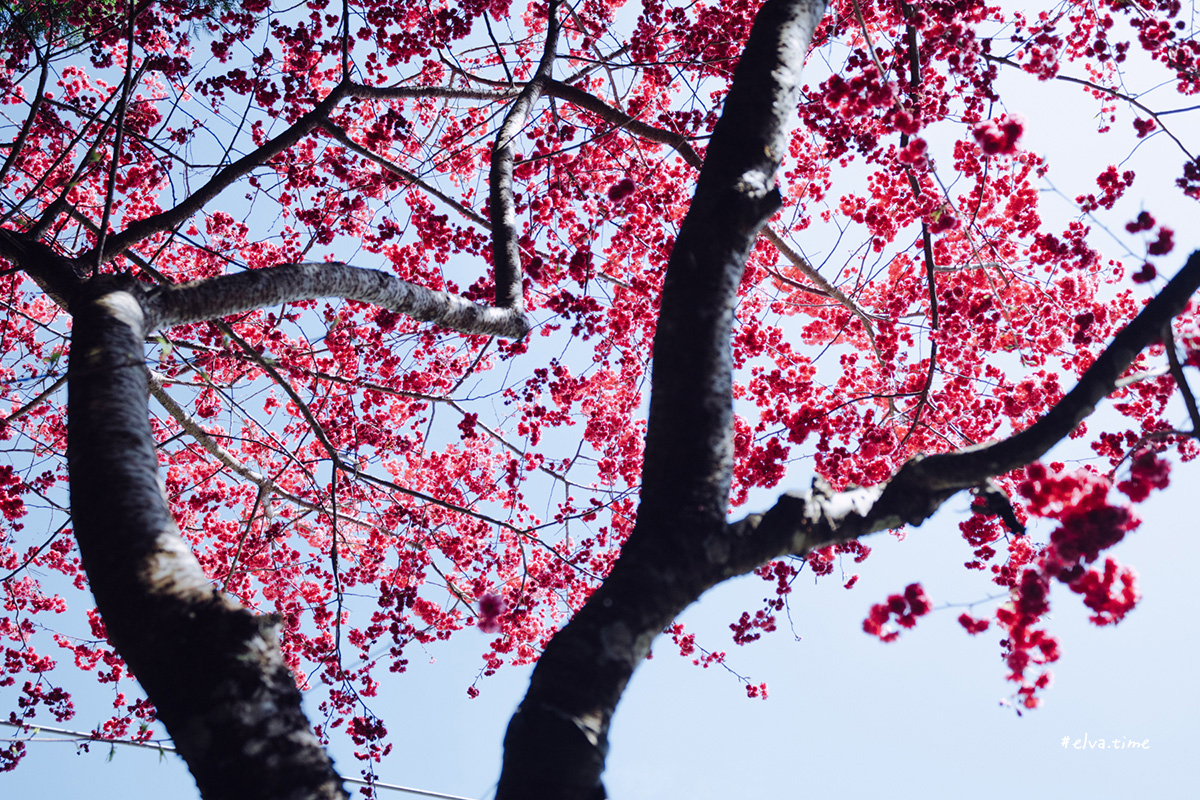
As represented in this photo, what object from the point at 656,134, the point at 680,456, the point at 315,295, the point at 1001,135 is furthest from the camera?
the point at 656,134

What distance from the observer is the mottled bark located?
4.54ft

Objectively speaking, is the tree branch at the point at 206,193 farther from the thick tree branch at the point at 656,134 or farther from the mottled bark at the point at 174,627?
the thick tree branch at the point at 656,134

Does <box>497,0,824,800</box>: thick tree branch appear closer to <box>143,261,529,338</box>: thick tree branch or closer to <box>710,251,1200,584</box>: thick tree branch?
<box>710,251,1200,584</box>: thick tree branch

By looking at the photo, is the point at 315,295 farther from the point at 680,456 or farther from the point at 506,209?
the point at 680,456

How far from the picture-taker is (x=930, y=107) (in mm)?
5035

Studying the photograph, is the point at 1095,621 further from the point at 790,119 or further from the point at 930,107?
the point at 930,107

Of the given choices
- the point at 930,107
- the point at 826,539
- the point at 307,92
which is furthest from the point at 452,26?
the point at 826,539

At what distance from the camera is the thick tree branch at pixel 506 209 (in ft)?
12.5

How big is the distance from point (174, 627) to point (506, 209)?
3.00 metres

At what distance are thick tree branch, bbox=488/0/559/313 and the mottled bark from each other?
6.60ft

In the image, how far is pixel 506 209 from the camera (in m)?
3.98

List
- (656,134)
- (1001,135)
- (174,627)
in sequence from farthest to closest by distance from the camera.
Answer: (656,134), (1001,135), (174,627)

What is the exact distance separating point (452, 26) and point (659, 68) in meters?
1.99

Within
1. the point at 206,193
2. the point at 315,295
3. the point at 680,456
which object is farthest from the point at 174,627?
the point at 206,193
